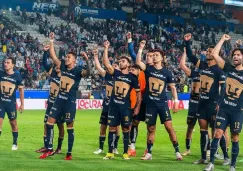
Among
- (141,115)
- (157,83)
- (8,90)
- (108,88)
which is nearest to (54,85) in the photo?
(8,90)

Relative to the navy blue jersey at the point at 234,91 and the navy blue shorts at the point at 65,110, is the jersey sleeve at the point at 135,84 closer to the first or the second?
the navy blue shorts at the point at 65,110

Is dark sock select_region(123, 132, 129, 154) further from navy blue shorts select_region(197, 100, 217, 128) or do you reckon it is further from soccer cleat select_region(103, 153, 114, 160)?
navy blue shorts select_region(197, 100, 217, 128)

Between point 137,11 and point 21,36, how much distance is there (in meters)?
16.5

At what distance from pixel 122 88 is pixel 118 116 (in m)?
0.71

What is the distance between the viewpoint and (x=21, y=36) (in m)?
43.7

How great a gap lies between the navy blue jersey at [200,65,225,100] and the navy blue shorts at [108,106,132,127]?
1.96 metres

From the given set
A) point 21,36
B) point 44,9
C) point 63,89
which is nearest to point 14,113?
point 63,89

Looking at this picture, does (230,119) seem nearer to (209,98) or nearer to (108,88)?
(209,98)

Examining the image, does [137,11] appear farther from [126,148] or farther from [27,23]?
[126,148]

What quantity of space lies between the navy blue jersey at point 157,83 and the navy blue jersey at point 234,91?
2.24 metres

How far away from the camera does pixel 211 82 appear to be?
46.0 feet

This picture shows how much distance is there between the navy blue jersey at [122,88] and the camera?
47.6 feet

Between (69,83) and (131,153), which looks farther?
(131,153)

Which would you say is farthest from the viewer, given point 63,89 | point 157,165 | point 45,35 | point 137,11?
point 137,11
